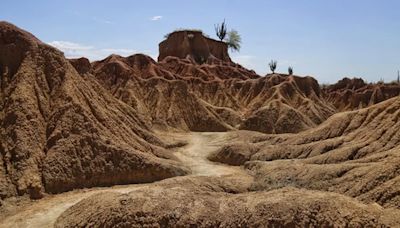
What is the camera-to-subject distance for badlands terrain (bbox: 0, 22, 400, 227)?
37.1ft

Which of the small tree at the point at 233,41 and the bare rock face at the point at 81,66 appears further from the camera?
the small tree at the point at 233,41

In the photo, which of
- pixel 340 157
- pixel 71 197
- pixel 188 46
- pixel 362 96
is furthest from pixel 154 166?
pixel 362 96

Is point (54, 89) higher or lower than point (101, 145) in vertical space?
higher

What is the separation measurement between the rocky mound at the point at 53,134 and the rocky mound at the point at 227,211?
4.13m

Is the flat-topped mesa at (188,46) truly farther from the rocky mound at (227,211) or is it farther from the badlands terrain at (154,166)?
the rocky mound at (227,211)

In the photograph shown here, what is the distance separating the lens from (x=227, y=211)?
1140cm

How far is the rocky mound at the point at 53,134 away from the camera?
1623 cm

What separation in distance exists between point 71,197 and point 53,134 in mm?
3114

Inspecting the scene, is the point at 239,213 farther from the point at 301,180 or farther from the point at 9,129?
the point at 9,129

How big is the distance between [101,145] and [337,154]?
9845 mm

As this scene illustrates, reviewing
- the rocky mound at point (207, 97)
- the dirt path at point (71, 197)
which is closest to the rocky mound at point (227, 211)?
the dirt path at point (71, 197)

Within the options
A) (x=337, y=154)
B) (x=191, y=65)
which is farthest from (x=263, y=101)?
(x=337, y=154)

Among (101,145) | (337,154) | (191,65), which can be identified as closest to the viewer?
(101,145)

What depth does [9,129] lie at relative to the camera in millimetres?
16938
